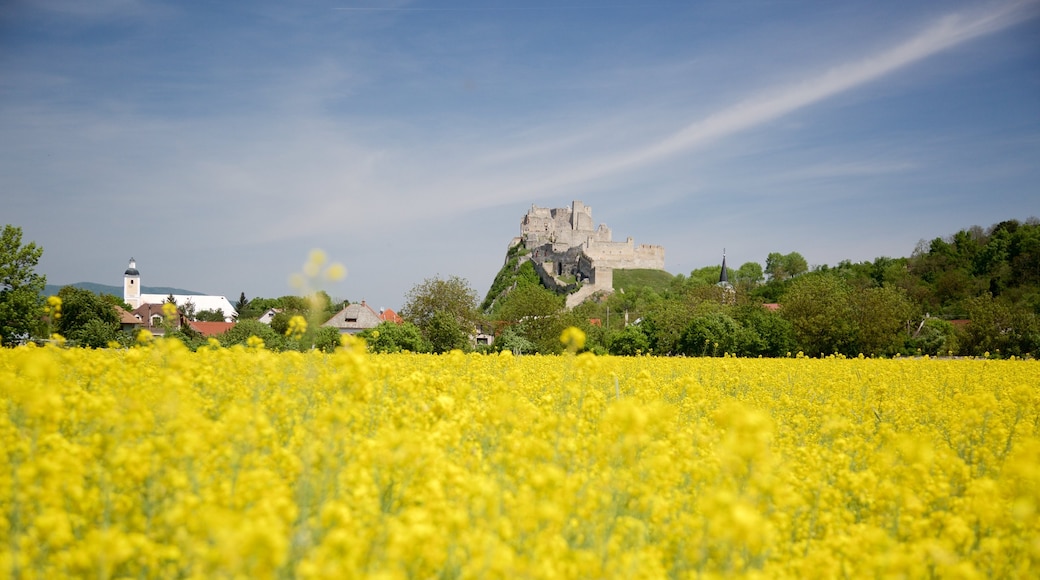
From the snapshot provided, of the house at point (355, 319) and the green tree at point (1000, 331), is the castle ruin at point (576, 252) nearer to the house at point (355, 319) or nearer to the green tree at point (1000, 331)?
the house at point (355, 319)

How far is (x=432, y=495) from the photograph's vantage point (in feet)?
12.4

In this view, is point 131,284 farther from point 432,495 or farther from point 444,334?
point 432,495

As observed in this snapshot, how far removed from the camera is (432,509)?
3.72m

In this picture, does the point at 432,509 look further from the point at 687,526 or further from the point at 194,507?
the point at 687,526

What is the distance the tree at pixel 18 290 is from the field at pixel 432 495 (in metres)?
30.5

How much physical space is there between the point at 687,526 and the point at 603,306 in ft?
308

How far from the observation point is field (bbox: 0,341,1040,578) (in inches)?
127

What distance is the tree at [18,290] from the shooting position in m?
31.0

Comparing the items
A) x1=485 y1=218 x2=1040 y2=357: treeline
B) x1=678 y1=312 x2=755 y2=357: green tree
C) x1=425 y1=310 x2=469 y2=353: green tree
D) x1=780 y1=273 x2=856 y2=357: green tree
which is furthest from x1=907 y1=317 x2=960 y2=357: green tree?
x1=425 y1=310 x2=469 y2=353: green tree

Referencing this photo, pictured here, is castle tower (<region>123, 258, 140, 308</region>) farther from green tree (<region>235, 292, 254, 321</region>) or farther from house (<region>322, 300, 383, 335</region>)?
house (<region>322, 300, 383, 335</region>)

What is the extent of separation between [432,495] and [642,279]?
12498 cm

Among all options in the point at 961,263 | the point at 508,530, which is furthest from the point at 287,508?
the point at 961,263

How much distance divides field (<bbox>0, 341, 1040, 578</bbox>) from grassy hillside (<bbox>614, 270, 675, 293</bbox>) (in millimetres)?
112941

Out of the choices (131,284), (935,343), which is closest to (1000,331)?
(935,343)
